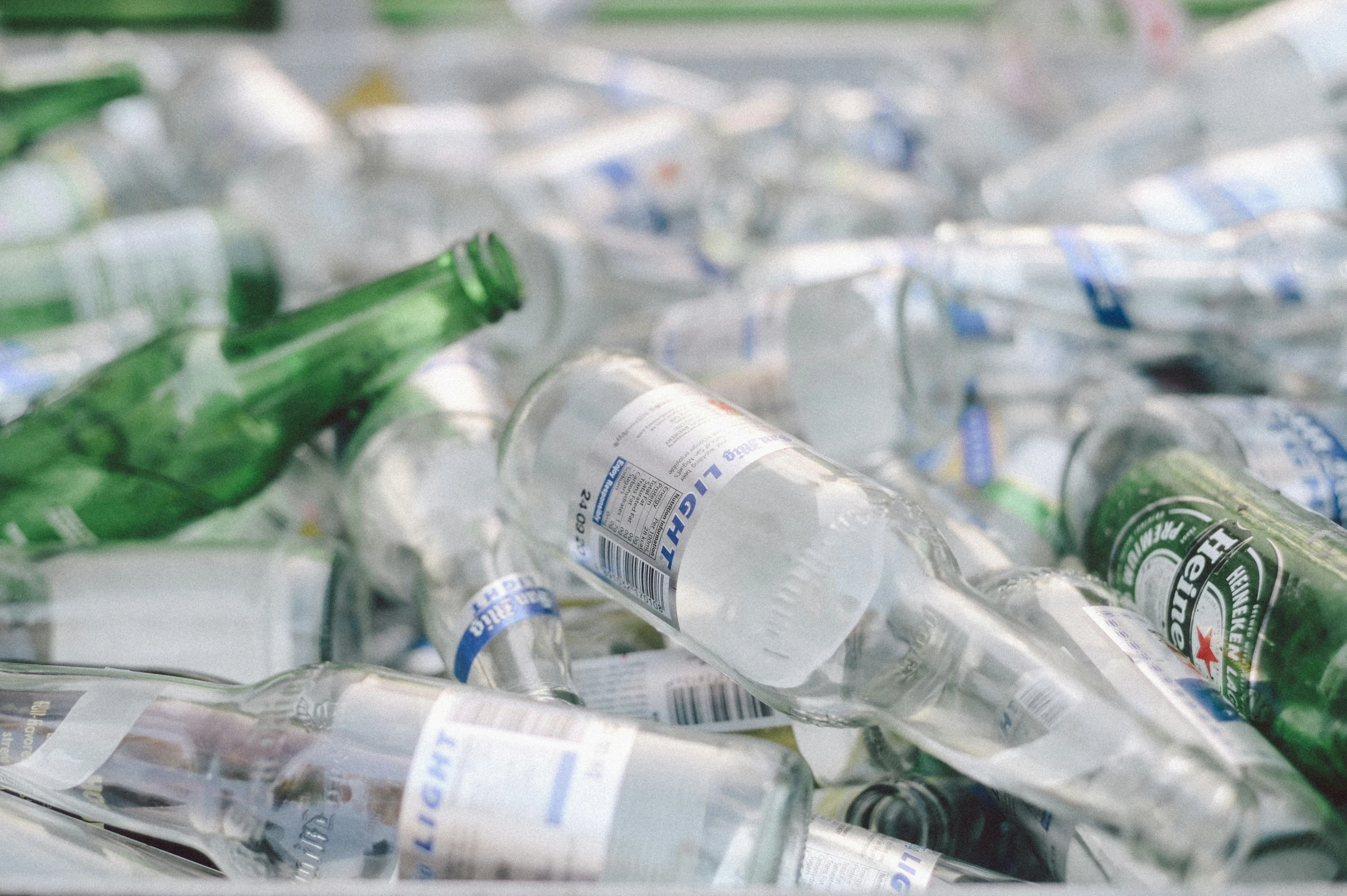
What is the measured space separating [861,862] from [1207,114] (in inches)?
44.5

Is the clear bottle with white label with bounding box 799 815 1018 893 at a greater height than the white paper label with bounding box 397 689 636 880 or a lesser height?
lesser

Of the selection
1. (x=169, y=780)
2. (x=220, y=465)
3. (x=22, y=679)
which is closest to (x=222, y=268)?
(x=220, y=465)

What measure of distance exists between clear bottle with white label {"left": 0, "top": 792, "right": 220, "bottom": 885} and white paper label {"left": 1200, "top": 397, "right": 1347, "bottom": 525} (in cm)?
72

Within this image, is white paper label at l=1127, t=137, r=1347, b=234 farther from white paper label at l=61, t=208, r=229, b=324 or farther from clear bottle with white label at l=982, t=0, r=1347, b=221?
white paper label at l=61, t=208, r=229, b=324

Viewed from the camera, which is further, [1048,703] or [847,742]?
[847,742]

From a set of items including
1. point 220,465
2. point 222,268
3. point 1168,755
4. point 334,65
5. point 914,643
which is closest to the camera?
point 1168,755

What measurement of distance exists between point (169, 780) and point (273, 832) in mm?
75

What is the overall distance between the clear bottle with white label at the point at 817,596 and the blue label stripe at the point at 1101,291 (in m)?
0.45

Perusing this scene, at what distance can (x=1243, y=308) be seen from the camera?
3.34 feet

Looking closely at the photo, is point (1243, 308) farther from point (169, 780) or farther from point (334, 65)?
point (334, 65)

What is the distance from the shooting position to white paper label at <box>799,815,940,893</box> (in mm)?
596

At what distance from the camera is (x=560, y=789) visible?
1.69 feet

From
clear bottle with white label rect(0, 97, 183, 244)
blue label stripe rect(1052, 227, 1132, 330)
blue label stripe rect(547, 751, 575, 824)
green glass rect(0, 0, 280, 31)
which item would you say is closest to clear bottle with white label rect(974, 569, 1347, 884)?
blue label stripe rect(547, 751, 575, 824)

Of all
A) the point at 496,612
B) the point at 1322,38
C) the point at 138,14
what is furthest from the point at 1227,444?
the point at 138,14
